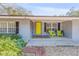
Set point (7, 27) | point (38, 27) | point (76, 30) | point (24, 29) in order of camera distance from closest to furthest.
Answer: point (24, 29)
point (76, 30)
point (7, 27)
point (38, 27)

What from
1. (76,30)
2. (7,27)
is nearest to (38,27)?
(7,27)

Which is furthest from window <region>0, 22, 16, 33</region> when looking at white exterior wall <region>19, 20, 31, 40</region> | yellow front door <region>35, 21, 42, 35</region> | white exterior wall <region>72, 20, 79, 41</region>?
yellow front door <region>35, 21, 42, 35</region>

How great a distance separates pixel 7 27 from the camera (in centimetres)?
2122

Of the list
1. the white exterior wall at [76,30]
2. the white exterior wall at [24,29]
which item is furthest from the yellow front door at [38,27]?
the white exterior wall at [76,30]

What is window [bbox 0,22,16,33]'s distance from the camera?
21.0 metres

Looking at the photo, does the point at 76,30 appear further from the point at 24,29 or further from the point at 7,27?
the point at 7,27

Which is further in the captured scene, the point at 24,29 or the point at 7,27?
the point at 7,27

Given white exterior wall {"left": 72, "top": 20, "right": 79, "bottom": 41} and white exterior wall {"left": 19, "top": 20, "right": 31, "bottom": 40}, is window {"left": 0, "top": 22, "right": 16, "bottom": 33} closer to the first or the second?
white exterior wall {"left": 19, "top": 20, "right": 31, "bottom": 40}

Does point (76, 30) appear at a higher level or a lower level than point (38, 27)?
lower

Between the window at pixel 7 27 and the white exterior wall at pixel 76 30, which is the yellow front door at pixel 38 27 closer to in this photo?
the window at pixel 7 27

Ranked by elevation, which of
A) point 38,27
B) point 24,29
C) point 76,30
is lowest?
point 76,30

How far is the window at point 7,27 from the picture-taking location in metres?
21.0

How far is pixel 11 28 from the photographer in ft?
69.3

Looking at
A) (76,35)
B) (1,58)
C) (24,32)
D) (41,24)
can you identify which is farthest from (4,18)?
(1,58)
